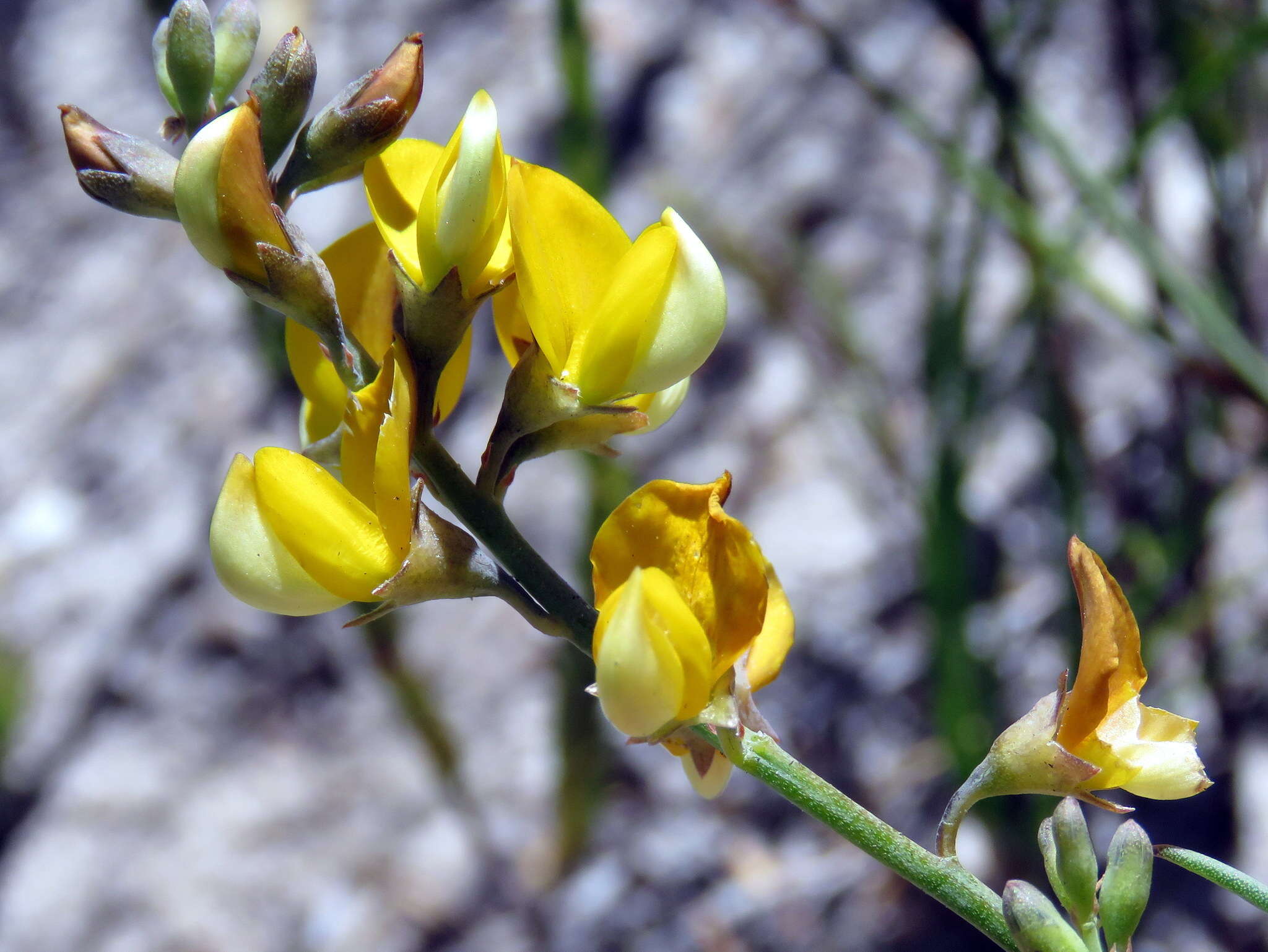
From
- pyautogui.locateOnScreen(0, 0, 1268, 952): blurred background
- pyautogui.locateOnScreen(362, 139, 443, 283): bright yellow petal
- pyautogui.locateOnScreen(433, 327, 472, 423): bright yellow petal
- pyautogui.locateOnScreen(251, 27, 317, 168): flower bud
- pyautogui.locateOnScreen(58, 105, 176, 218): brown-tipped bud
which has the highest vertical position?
pyautogui.locateOnScreen(251, 27, 317, 168): flower bud

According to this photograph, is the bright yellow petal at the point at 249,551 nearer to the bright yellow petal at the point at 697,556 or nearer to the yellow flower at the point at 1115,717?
the bright yellow petal at the point at 697,556

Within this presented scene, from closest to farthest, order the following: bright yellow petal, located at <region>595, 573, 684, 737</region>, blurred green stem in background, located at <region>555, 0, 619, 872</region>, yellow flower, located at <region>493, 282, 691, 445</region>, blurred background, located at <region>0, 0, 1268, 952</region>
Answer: bright yellow petal, located at <region>595, 573, 684, 737</region> → yellow flower, located at <region>493, 282, 691, 445</region> → blurred green stem in background, located at <region>555, 0, 619, 872</region> → blurred background, located at <region>0, 0, 1268, 952</region>

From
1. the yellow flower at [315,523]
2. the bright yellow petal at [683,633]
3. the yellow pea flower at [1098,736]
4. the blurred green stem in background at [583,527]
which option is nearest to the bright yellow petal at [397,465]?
the yellow flower at [315,523]

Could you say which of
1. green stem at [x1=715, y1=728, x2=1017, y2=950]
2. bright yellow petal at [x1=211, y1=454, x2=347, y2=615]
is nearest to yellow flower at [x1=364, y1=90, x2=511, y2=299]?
bright yellow petal at [x1=211, y1=454, x2=347, y2=615]

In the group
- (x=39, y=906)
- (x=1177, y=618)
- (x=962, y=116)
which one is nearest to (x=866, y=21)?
(x=962, y=116)

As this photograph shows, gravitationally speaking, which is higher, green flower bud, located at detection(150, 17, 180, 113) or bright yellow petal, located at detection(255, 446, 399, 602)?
green flower bud, located at detection(150, 17, 180, 113)

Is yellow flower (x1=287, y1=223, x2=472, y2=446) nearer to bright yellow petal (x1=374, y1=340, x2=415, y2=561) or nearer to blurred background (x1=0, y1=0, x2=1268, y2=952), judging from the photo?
bright yellow petal (x1=374, y1=340, x2=415, y2=561)
